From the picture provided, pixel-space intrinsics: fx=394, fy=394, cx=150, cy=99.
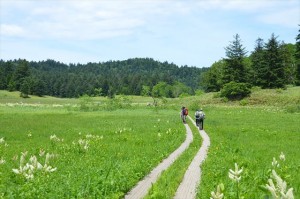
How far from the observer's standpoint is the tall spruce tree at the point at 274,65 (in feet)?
276

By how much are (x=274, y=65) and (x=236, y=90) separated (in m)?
11.2

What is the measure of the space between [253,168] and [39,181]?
7.94 m

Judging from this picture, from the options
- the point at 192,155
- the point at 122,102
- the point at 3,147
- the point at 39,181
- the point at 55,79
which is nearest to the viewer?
the point at 39,181

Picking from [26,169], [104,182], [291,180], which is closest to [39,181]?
[26,169]

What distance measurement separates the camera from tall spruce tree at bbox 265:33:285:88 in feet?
276

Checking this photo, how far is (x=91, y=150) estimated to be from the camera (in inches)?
789

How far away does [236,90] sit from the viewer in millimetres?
81375

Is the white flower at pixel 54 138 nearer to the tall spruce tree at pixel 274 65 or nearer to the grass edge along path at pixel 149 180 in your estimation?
the grass edge along path at pixel 149 180

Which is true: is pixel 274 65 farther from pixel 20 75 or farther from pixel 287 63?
pixel 20 75

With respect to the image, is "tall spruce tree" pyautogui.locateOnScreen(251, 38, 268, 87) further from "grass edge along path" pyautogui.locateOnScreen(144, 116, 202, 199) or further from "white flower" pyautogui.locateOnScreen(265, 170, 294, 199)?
"white flower" pyautogui.locateOnScreen(265, 170, 294, 199)

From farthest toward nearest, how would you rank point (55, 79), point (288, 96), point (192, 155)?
1. point (55, 79)
2. point (288, 96)
3. point (192, 155)

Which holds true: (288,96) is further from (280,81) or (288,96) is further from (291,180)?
(291,180)

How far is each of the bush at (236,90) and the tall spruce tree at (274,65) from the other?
548 centimetres

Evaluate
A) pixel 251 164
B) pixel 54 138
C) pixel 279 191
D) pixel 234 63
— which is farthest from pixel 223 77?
pixel 279 191
